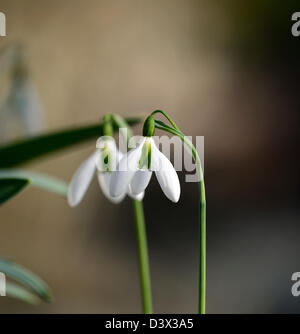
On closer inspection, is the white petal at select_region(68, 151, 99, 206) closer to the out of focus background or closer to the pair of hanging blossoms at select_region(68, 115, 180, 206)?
the pair of hanging blossoms at select_region(68, 115, 180, 206)

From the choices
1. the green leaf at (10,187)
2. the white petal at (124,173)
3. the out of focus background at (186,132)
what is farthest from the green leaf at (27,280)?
the out of focus background at (186,132)

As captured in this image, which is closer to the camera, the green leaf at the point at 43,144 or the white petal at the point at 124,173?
the white petal at the point at 124,173

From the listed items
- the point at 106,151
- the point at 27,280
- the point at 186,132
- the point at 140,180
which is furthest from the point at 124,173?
the point at 186,132

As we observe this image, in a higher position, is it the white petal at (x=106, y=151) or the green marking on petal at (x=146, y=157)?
the white petal at (x=106, y=151)

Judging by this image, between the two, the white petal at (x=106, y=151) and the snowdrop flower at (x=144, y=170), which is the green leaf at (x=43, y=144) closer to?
the white petal at (x=106, y=151)

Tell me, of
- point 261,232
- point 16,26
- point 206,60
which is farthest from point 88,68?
point 261,232

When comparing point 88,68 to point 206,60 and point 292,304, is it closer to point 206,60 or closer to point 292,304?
point 206,60

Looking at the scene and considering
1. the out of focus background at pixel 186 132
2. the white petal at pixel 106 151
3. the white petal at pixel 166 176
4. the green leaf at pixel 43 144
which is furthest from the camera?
the out of focus background at pixel 186 132

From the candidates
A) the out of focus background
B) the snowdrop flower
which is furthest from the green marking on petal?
the out of focus background
